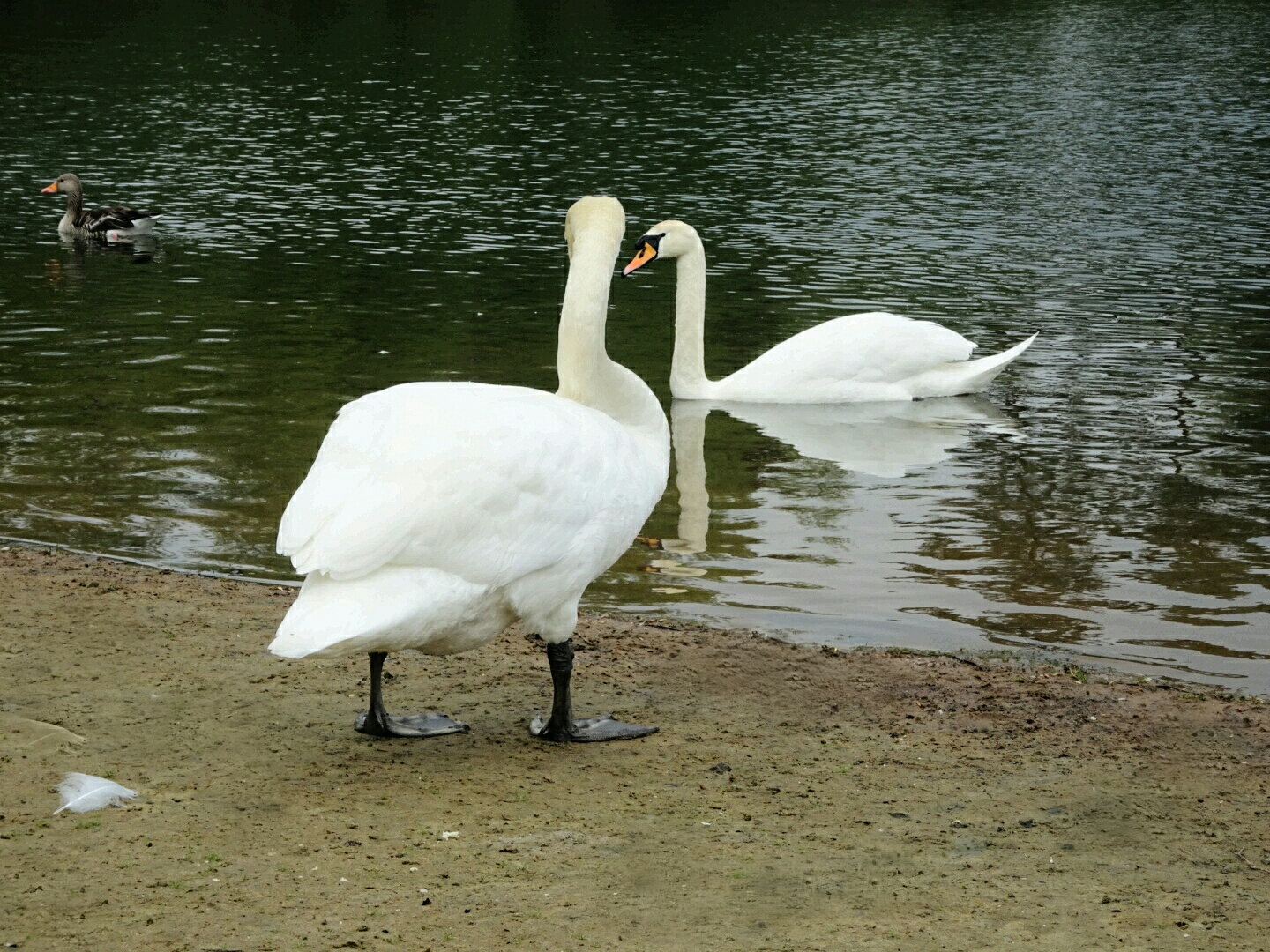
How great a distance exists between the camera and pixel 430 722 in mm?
6020

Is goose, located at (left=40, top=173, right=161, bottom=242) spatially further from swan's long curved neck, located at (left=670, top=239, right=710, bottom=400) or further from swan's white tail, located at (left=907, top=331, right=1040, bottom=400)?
swan's white tail, located at (left=907, top=331, right=1040, bottom=400)

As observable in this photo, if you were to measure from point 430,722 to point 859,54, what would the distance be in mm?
42140

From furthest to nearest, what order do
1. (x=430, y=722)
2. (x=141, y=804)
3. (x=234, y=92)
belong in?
(x=234, y=92) < (x=430, y=722) < (x=141, y=804)

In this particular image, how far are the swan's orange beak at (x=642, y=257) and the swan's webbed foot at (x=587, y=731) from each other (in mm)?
7094

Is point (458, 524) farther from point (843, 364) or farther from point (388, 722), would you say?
point (843, 364)

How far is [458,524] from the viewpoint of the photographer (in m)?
5.33

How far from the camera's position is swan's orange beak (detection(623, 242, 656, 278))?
1280cm

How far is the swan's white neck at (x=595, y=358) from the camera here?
20.7 ft

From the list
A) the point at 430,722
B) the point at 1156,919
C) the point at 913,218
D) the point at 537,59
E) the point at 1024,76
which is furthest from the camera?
the point at 537,59

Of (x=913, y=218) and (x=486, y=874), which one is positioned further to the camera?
(x=913, y=218)

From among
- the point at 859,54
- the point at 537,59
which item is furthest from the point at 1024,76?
the point at 537,59

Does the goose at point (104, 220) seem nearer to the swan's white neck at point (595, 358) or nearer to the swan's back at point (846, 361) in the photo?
the swan's back at point (846, 361)

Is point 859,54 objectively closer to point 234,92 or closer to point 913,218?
point 234,92

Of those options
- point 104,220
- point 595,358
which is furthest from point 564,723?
point 104,220
